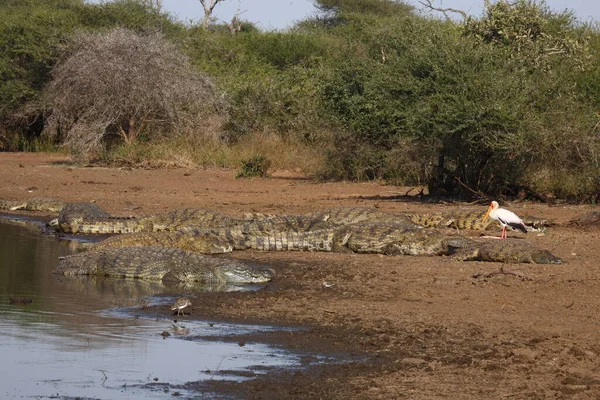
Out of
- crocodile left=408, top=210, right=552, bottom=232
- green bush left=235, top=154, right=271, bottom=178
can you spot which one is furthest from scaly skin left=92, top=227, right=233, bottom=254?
green bush left=235, top=154, right=271, bottom=178

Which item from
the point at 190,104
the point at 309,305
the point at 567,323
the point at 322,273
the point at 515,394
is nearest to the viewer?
the point at 515,394

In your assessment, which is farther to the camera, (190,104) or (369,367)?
(190,104)

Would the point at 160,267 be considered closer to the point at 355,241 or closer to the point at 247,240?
Result: the point at 247,240

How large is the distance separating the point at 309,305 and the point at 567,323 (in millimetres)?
2080

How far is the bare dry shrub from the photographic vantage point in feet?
78.1

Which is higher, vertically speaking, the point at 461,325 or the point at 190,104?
the point at 190,104

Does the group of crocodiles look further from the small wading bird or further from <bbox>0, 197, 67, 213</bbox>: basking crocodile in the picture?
<bbox>0, 197, 67, 213</bbox>: basking crocodile

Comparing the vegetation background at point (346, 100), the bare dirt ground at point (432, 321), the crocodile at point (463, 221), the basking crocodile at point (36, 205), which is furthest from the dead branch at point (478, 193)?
the basking crocodile at point (36, 205)

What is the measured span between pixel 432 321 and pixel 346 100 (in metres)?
12.3

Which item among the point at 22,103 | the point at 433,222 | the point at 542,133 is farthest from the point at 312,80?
the point at 433,222

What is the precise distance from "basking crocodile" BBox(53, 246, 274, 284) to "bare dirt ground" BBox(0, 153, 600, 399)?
41 cm

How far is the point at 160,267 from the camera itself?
945 centimetres

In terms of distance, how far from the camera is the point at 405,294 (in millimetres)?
8469

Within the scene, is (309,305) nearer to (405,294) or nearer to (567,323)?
(405,294)
